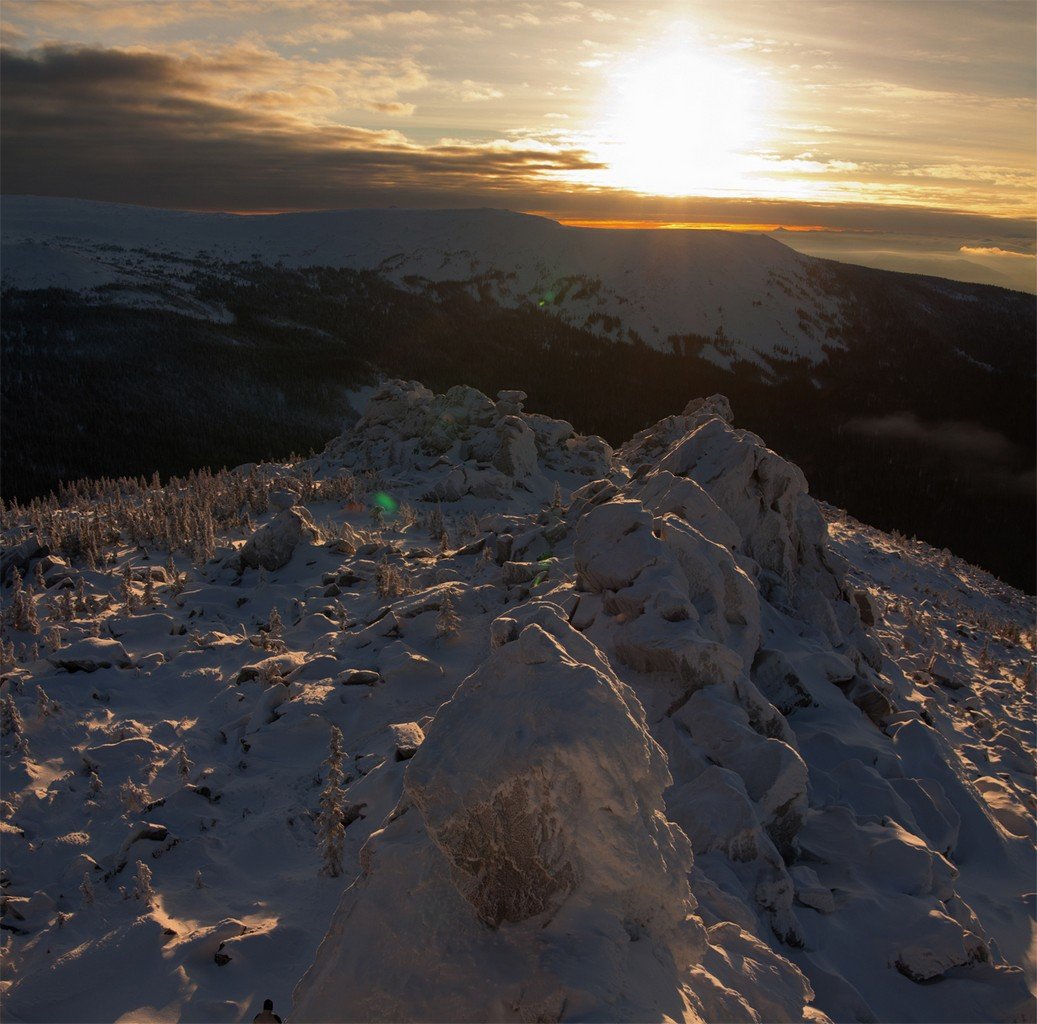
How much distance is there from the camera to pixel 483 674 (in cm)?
419

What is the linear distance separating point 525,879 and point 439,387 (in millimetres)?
101400

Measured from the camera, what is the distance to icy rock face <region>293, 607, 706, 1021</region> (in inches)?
133

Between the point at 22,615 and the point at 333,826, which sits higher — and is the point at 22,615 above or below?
below

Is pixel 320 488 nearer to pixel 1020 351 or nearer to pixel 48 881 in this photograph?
pixel 48 881

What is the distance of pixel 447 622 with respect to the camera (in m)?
10.0

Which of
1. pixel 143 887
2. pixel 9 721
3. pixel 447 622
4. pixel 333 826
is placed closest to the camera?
pixel 143 887

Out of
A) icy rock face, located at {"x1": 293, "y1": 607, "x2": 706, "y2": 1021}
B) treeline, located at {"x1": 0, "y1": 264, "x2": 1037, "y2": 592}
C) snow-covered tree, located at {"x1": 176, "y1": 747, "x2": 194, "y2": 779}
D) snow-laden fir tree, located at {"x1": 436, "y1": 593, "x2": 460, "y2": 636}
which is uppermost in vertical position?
icy rock face, located at {"x1": 293, "y1": 607, "x2": 706, "y2": 1021}

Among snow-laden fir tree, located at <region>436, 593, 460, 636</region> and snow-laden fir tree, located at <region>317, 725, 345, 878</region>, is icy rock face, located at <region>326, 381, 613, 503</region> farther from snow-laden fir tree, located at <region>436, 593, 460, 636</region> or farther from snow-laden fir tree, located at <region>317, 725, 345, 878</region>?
snow-laden fir tree, located at <region>317, 725, 345, 878</region>

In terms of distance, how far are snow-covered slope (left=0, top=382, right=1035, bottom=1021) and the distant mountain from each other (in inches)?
2046

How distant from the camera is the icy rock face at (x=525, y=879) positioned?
338 cm

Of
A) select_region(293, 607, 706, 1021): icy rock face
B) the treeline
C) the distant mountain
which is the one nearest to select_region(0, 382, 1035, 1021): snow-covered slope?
select_region(293, 607, 706, 1021): icy rock face

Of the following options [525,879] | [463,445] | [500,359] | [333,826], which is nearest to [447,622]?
[333,826]

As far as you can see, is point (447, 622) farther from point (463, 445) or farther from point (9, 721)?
point (463, 445)

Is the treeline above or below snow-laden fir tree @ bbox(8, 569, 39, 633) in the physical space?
below
